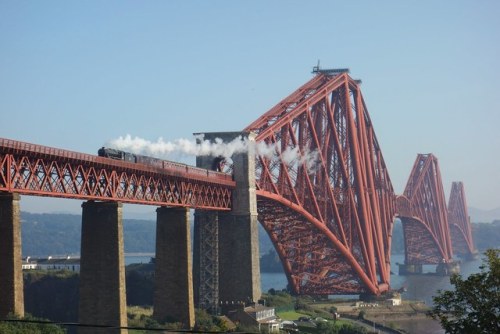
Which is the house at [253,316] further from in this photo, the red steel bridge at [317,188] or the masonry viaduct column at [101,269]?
the masonry viaduct column at [101,269]

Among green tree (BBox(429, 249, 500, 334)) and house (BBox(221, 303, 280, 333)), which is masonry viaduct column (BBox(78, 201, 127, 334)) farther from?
green tree (BBox(429, 249, 500, 334))

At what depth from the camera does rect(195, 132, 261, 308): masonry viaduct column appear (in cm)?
10838

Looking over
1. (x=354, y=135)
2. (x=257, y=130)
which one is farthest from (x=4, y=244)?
(x=354, y=135)

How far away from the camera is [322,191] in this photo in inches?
5512

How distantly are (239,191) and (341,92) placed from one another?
48157 mm

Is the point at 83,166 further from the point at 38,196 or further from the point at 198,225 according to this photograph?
the point at 198,225

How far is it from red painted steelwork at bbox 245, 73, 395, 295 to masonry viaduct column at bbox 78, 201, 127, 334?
127 ft

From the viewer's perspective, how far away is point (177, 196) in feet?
302

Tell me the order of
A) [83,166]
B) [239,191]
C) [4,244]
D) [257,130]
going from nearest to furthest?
[4,244] < [83,166] < [239,191] < [257,130]

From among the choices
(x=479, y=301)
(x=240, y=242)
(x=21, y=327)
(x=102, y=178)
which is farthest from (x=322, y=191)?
(x=479, y=301)

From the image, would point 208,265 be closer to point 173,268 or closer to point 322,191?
point 173,268

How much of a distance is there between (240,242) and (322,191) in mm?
33866

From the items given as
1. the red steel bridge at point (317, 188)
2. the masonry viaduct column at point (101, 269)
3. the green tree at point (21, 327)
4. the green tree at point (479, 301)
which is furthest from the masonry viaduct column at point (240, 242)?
the green tree at point (479, 301)

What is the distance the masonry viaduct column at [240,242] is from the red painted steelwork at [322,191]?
4391mm
